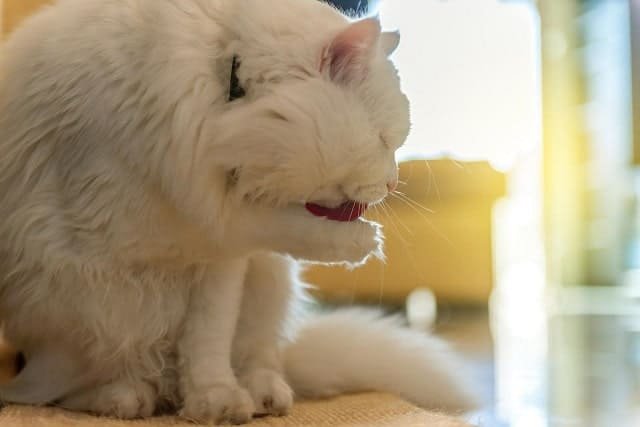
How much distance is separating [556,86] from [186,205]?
153 centimetres

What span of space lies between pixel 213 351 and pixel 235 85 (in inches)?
14.1

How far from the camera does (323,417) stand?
1.05 metres

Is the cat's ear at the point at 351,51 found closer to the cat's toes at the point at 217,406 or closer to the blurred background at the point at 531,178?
the cat's toes at the point at 217,406

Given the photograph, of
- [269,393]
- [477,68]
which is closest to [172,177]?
[269,393]

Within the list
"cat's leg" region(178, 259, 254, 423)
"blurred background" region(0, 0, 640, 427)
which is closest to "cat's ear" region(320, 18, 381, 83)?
"cat's leg" region(178, 259, 254, 423)

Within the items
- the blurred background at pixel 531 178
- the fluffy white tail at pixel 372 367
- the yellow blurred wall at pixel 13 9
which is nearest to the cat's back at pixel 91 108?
the fluffy white tail at pixel 372 367

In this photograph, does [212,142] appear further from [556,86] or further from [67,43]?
[556,86]

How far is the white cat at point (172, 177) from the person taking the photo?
2.87 ft

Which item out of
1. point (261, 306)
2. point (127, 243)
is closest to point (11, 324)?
point (127, 243)

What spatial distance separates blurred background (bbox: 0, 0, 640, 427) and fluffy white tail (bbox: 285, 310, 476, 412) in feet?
1.53

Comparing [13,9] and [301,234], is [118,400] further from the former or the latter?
[13,9]

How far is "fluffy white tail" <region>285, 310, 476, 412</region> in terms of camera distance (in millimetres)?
1215

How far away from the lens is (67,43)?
966 millimetres

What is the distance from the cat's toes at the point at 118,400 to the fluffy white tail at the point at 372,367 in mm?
276
